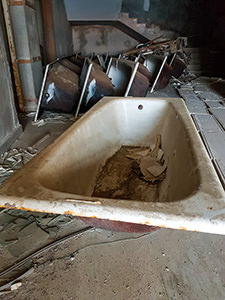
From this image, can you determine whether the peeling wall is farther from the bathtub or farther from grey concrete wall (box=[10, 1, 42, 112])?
the bathtub

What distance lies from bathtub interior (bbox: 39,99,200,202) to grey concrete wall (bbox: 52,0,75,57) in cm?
406

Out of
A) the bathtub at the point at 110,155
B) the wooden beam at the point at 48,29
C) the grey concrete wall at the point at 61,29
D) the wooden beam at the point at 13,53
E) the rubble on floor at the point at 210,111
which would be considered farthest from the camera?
the grey concrete wall at the point at 61,29

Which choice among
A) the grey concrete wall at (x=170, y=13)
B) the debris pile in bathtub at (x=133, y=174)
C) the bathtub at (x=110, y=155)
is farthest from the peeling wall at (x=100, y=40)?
the debris pile in bathtub at (x=133, y=174)

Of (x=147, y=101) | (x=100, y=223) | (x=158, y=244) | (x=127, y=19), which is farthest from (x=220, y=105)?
(x=127, y=19)

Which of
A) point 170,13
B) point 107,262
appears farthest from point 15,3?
point 170,13

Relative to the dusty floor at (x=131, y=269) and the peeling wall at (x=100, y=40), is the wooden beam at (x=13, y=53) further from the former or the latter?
the peeling wall at (x=100, y=40)

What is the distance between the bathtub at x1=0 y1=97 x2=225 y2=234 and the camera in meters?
0.70

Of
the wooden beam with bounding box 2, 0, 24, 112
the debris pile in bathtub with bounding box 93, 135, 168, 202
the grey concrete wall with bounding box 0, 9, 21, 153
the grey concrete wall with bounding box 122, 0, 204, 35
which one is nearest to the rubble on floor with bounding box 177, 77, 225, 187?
the debris pile in bathtub with bounding box 93, 135, 168, 202

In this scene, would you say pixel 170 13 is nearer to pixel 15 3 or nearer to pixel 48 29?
pixel 48 29

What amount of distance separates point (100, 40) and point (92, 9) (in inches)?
53.5

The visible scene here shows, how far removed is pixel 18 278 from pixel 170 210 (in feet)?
2.97

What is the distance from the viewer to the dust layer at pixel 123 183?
1.55 metres

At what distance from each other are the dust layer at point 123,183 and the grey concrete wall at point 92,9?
568cm

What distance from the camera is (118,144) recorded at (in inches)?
83.1
